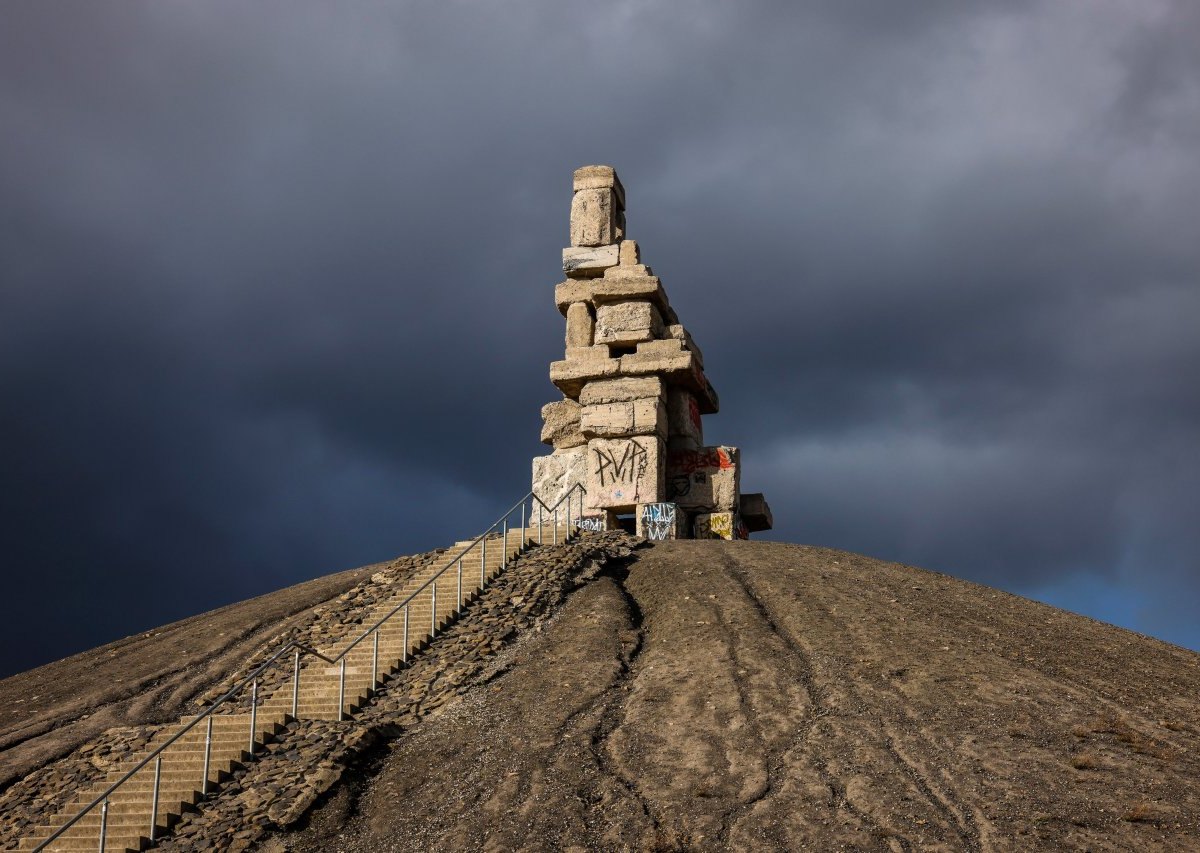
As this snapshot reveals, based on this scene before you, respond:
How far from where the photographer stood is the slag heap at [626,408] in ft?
93.5

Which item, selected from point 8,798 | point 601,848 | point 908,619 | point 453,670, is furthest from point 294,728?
point 908,619

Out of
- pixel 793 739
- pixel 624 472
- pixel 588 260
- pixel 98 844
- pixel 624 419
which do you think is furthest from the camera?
pixel 588 260

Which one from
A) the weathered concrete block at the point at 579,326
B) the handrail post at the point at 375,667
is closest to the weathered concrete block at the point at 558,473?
the weathered concrete block at the point at 579,326

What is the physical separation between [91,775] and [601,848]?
845 centimetres

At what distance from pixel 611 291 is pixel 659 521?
6102mm

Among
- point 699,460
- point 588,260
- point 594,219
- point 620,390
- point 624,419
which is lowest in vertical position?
point 699,460

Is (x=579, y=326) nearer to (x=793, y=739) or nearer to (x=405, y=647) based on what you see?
(x=405, y=647)

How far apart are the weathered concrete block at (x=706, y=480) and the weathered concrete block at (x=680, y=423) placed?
1.38 feet

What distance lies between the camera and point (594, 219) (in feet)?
102

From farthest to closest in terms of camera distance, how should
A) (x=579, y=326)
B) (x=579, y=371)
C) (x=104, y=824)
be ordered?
(x=579, y=326) < (x=579, y=371) < (x=104, y=824)

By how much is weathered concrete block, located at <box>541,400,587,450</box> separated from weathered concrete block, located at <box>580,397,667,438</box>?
109 centimetres

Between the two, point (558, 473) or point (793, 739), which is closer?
point (793, 739)

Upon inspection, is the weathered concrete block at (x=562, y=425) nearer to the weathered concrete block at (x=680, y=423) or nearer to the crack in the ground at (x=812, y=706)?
the weathered concrete block at (x=680, y=423)

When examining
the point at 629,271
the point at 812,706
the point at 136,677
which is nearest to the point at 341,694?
the point at 136,677
